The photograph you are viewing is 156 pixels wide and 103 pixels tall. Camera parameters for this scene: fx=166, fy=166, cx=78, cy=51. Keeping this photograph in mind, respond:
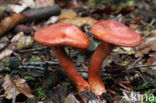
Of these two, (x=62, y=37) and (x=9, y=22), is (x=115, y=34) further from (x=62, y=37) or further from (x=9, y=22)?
(x=9, y=22)

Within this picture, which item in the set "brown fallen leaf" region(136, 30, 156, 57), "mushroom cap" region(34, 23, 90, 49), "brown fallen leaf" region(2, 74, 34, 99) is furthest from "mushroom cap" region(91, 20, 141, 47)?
"brown fallen leaf" region(136, 30, 156, 57)

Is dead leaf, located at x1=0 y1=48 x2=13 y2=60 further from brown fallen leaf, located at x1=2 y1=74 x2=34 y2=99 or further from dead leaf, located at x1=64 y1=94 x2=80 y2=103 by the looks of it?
dead leaf, located at x1=64 y1=94 x2=80 y2=103

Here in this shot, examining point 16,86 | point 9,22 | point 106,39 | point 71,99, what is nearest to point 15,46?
point 9,22

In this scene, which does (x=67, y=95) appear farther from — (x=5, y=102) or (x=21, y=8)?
(x=21, y=8)

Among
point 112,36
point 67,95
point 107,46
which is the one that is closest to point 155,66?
point 107,46

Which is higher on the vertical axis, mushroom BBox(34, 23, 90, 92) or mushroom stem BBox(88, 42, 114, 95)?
mushroom BBox(34, 23, 90, 92)

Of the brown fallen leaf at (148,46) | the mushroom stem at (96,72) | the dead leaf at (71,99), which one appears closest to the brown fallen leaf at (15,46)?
the dead leaf at (71,99)
